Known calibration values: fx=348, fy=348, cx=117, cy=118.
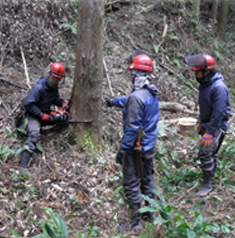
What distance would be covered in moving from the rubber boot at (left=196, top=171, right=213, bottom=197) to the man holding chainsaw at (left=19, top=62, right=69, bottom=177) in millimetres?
2878

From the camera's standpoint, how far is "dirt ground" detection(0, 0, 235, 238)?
218 inches

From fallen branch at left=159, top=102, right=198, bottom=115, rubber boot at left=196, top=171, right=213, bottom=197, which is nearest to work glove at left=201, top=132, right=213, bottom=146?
rubber boot at left=196, top=171, right=213, bottom=197

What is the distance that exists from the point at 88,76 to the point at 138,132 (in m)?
1.81

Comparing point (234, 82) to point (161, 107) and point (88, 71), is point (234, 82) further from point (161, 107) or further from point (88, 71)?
point (88, 71)

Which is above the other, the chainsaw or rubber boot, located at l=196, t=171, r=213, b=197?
the chainsaw

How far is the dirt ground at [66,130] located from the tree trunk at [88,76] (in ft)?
1.05

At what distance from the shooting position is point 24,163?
6023mm

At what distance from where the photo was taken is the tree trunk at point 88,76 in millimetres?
6363

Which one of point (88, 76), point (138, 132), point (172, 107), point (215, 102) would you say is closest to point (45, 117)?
point (88, 76)

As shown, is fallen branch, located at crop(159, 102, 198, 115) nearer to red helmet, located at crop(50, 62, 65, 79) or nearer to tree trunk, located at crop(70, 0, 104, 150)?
tree trunk, located at crop(70, 0, 104, 150)

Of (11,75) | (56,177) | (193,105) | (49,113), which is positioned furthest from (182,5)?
(56,177)

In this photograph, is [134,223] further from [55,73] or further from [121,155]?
[55,73]

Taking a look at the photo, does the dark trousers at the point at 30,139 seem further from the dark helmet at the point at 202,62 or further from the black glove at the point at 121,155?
the dark helmet at the point at 202,62

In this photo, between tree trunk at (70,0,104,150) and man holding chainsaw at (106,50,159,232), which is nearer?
man holding chainsaw at (106,50,159,232)
